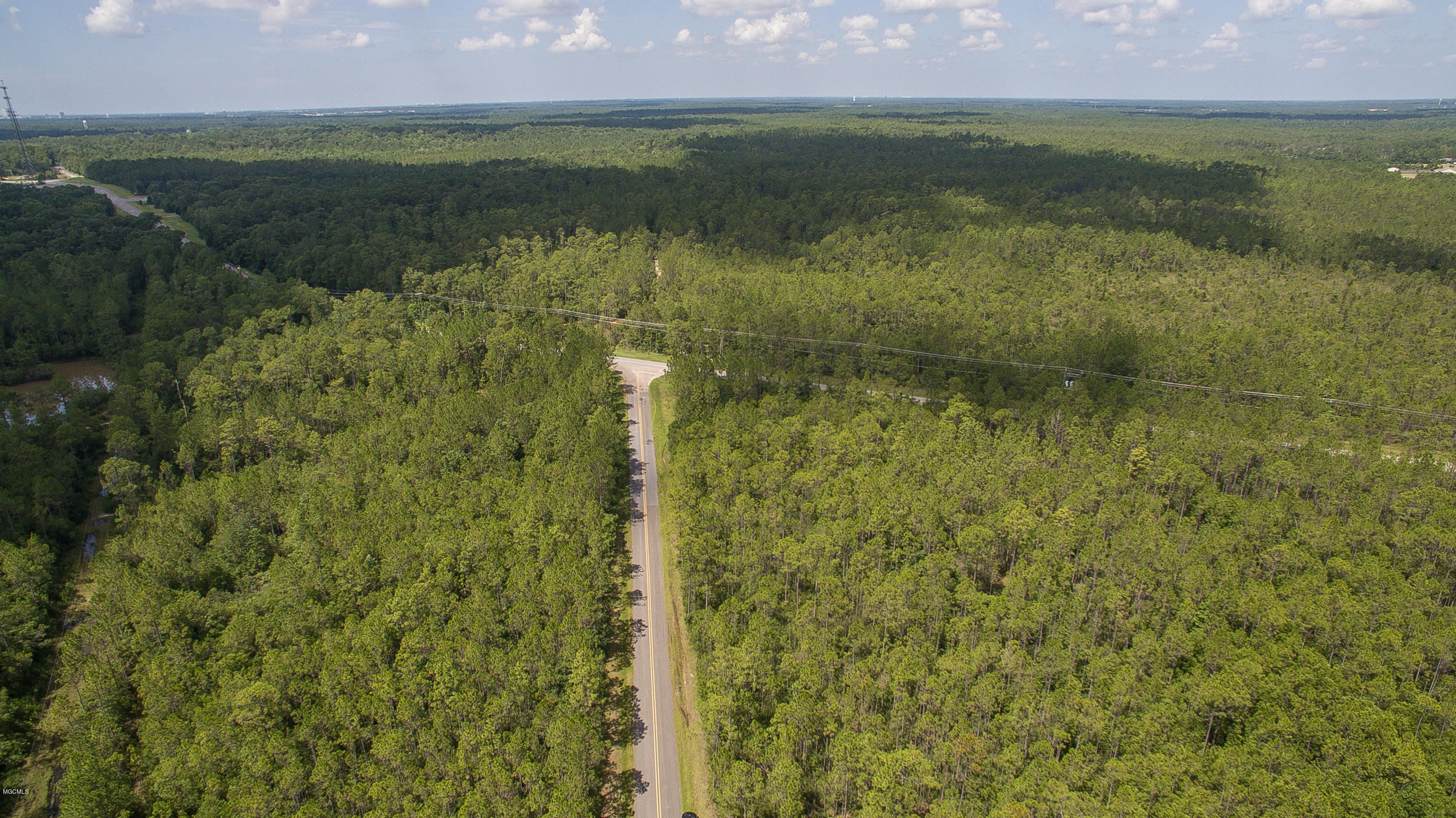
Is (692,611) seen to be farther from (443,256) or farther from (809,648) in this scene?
(443,256)

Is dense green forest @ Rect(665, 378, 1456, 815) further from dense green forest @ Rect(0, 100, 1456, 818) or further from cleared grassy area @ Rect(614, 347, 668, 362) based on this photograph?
cleared grassy area @ Rect(614, 347, 668, 362)

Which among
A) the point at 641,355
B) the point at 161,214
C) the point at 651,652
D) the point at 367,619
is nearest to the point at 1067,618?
the point at 651,652

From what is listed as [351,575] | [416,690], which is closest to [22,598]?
[351,575]

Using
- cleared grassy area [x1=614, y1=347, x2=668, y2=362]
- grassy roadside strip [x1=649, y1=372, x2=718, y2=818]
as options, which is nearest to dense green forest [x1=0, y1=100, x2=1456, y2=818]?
grassy roadside strip [x1=649, y1=372, x2=718, y2=818]

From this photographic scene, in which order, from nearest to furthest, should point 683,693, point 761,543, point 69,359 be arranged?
point 683,693 < point 761,543 < point 69,359

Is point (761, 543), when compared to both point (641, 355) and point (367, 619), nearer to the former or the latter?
point (367, 619)

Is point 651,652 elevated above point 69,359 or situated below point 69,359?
below
